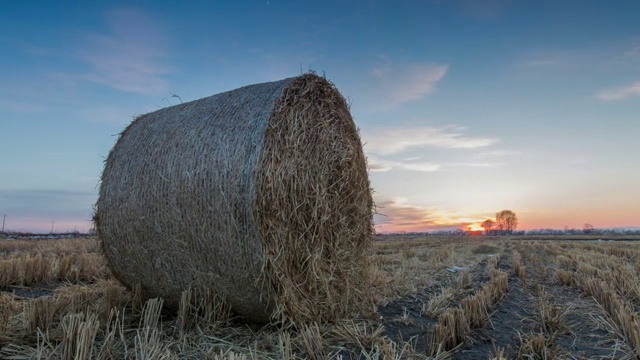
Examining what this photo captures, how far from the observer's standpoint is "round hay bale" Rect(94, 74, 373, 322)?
14.9ft

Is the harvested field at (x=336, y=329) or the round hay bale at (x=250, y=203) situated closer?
the harvested field at (x=336, y=329)

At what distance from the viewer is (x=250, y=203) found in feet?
14.4

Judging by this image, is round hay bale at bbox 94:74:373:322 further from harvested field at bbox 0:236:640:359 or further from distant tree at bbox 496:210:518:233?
distant tree at bbox 496:210:518:233

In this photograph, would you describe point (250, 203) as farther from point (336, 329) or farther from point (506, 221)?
point (506, 221)

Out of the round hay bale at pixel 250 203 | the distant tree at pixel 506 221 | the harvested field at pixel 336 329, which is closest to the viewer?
the harvested field at pixel 336 329

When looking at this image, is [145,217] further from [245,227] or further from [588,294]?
[588,294]

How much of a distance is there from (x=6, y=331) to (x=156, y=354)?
58.3 inches

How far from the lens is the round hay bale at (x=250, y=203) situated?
4.54 metres

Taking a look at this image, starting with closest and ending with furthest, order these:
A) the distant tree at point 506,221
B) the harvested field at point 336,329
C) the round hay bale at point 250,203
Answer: the harvested field at point 336,329 < the round hay bale at point 250,203 < the distant tree at point 506,221

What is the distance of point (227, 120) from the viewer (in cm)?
507

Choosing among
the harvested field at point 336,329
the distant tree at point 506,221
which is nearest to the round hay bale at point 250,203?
the harvested field at point 336,329

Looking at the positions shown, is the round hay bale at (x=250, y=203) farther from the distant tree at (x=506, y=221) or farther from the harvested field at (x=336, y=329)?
the distant tree at (x=506, y=221)

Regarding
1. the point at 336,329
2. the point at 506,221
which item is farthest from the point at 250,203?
the point at 506,221

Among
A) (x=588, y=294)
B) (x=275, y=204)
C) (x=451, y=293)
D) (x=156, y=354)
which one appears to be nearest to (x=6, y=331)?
(x=156, y=354)
